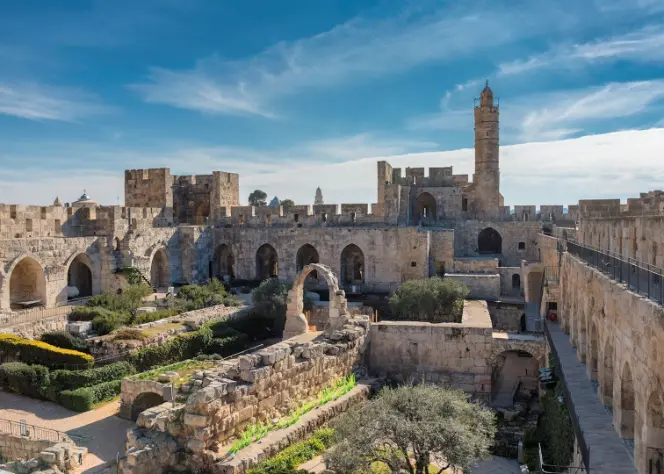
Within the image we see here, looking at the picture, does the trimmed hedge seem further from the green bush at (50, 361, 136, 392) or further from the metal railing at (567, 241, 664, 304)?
the metal railing at (567, 241, 664, 304)

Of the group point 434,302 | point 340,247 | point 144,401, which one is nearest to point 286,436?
point 144,401

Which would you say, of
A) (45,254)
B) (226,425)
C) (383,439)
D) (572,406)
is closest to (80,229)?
(45,254)

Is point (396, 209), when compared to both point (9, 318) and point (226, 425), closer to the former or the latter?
point (9, 318)

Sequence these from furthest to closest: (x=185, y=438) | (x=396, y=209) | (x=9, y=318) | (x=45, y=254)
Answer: (x=396, y=209)
(x=45, y=254)
(x=9, y=318)
(x=185, y=438)

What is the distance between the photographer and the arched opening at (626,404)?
315 inches

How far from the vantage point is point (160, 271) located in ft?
86.8

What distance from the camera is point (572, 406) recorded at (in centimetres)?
941

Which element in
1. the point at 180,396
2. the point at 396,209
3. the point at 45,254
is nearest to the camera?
the point at 180,396

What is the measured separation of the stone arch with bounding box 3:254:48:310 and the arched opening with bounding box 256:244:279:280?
11544mm

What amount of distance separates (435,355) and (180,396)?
638cm

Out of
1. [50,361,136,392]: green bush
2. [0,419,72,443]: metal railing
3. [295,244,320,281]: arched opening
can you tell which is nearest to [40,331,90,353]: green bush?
[50,361,136,392]: green bush

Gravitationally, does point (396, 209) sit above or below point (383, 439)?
above

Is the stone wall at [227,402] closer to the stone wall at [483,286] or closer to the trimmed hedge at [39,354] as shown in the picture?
the trimmed hedge at [39,354]

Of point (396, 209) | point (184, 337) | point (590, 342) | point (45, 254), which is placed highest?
point (396, 209)
